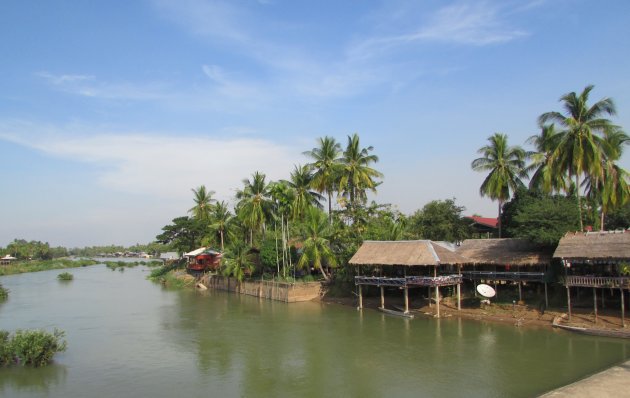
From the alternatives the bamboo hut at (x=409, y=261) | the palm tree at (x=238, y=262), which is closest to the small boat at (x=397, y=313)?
the bamboo hut at (x=409, y=261)

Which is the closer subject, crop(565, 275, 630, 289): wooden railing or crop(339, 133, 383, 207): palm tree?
crop(565, 275, 630, 289): wooden railing

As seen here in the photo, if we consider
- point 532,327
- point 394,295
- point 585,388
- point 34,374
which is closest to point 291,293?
point 394,295

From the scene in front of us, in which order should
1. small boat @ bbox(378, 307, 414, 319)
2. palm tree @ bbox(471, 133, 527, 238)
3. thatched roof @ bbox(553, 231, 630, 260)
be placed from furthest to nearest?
palm tree @ bbox(471, 133, 527, 238) < small boat @ bbox(378, 307, 414, 319) < thatched roof @ bbox(553, 231, 630, 260)

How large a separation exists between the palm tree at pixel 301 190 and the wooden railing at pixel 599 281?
2130cm

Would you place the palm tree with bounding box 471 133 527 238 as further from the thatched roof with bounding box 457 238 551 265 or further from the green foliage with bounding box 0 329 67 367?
the green foliage with bounding box 0 329 67 367

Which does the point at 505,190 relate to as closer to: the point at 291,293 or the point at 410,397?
the point at 291,293

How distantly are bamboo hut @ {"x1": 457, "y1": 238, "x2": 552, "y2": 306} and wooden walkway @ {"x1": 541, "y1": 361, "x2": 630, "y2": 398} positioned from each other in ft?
32.8

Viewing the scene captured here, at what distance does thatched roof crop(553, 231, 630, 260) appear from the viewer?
20047 millimetres

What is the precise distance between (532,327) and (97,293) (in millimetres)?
35278

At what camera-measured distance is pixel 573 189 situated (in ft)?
102

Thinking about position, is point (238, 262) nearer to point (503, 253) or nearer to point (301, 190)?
point (301, 190)

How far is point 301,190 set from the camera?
38.7 meters

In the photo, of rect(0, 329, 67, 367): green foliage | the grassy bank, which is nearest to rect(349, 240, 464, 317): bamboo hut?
rect(0, 329, 67, 367): green foliage

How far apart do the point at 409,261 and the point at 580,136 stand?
10.6 m
